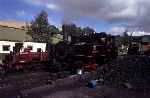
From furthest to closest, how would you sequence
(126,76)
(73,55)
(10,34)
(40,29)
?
(40,29) < (10,34) < (73,55) < (126,76)

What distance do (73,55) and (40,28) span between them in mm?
34677

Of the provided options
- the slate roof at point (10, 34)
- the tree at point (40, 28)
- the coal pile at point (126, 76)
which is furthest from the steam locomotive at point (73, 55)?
the tree at point (40, 28)

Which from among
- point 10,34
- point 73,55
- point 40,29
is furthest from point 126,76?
point 40,29

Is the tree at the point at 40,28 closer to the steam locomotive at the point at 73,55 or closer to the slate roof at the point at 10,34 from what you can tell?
the slate roof at the point at 10,34

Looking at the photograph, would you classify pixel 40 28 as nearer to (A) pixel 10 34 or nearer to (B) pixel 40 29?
(B) pixel 40 29

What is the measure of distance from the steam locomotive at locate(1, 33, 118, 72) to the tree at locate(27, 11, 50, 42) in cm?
2513

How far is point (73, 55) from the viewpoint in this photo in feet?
72.4

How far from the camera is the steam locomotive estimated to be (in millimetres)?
21391

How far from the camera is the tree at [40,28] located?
5084cm

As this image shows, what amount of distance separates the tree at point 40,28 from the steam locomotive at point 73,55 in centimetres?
2513

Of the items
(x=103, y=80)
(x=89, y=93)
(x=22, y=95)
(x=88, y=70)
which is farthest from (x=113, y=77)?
(x=22, y=95)

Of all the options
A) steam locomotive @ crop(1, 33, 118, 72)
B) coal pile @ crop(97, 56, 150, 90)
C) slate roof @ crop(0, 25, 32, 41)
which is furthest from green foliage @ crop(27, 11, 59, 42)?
coal pile @ crop(97, 56, 150, 90)

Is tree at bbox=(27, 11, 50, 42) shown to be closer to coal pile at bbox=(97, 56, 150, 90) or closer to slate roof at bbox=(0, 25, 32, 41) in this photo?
slate roof at bbox=(0, 25, 32, 41)

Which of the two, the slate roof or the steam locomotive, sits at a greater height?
the slate roof
